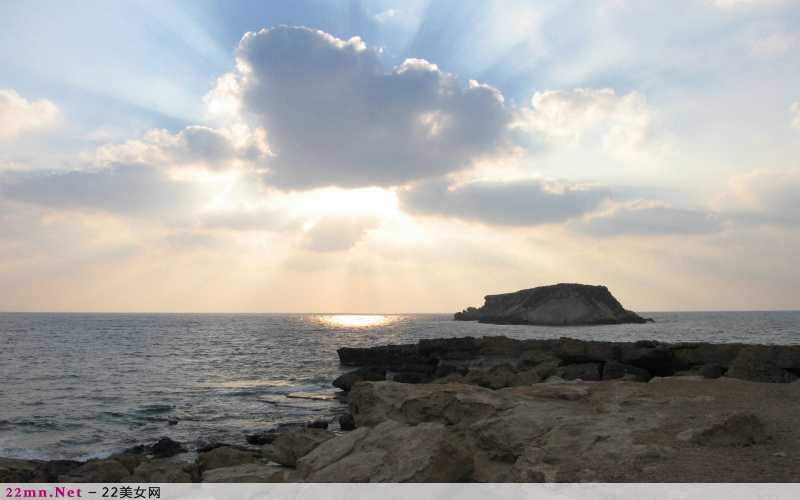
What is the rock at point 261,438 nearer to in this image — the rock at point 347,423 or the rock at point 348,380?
the rock at point 347,423

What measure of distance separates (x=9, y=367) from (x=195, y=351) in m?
15.2

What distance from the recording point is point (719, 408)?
7.86 metres

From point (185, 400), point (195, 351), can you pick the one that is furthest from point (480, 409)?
point (195, 351)

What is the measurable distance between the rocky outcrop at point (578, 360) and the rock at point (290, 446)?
7.12m

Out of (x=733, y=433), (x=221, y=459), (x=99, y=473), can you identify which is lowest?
(x=99, y=473)

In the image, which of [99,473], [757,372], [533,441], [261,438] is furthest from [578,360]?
[99,473]

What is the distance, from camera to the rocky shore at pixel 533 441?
5461 millimetres

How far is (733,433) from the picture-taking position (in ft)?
19.6

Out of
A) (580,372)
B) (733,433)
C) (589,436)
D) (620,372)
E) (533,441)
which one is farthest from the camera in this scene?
(580,372)

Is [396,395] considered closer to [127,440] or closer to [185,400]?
[127,440]

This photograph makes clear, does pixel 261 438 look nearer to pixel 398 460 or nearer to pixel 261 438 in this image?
pixel 261 438

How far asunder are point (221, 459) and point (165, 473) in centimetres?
120

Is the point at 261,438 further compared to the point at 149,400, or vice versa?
the point at 149,400

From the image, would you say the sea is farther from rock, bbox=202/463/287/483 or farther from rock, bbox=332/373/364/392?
rock, bbox=202/463/287/483
